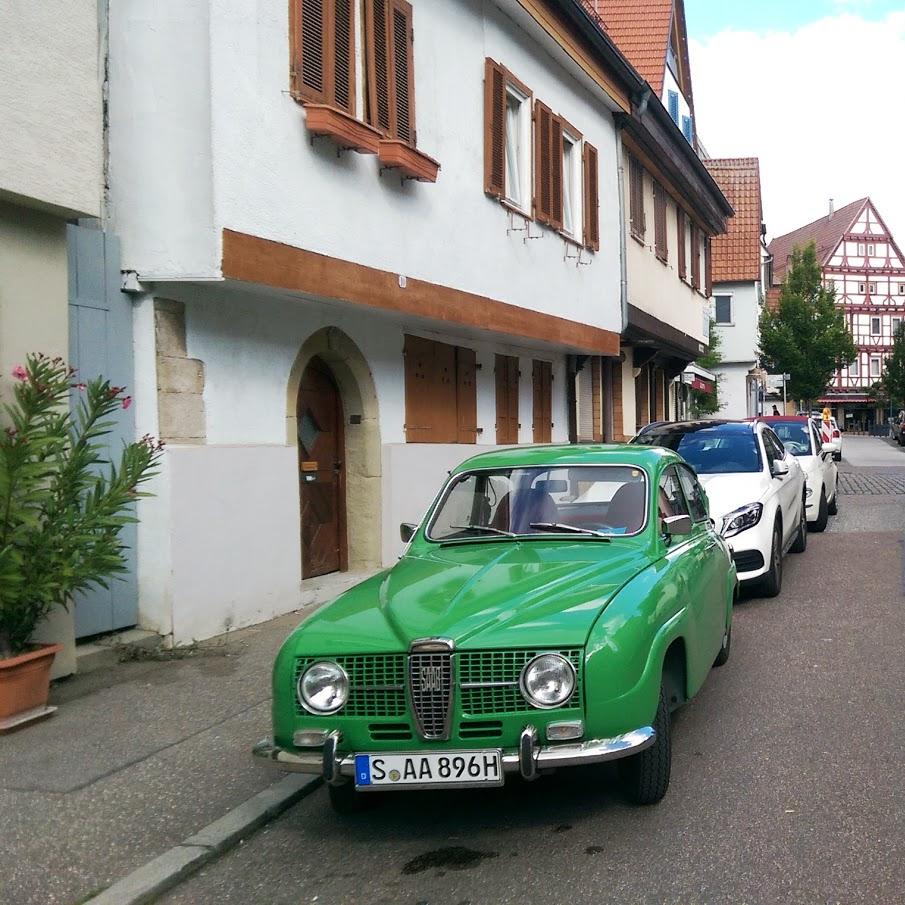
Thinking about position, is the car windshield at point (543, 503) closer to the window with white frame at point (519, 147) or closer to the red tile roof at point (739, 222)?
the window with white frame at point (519, 147)

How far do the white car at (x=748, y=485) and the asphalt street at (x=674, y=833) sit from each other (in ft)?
11.1

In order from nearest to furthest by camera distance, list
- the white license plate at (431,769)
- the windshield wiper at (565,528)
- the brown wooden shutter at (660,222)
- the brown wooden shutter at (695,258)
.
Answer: the white license plate at (431,769), the windshield wiper at (565,528), the brown wooden shutter at (660,222), the brown wooden shutter at (695,258)

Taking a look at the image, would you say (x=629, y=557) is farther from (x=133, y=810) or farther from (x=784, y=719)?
(x=133, y=810)

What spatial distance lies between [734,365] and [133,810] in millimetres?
45123

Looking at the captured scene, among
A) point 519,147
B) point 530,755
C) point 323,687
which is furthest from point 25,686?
point 519,147

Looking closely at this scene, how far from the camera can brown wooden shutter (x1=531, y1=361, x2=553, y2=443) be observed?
699 inches

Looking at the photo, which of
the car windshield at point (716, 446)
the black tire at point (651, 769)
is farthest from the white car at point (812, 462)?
the black tire at point (651, 769)

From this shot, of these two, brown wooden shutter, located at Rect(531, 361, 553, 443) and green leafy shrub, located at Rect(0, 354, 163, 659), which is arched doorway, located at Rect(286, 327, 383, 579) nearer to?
green leafy shrub, located at Rect(0, 354, 163, 659)

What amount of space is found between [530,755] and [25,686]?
3.43m

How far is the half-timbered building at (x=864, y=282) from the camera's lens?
91000 millimetres

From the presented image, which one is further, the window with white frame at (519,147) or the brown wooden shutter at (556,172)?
the brown wooden shutter at (556,172)

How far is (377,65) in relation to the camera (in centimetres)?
1054

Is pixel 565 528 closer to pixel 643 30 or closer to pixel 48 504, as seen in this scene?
pixel 48 504

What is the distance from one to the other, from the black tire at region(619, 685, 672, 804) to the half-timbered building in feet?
294
